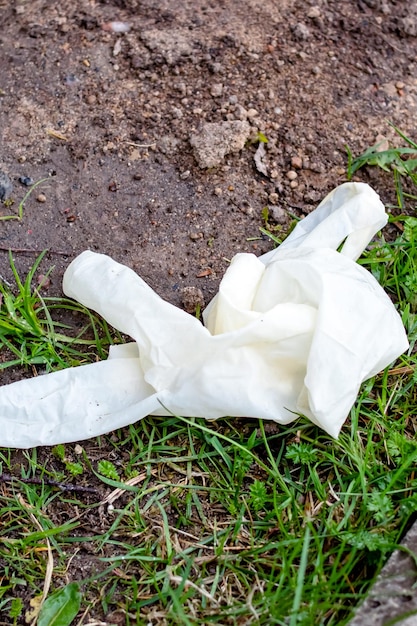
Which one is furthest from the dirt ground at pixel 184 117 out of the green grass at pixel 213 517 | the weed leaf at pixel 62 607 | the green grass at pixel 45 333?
the weed leaf at pixel 62 607

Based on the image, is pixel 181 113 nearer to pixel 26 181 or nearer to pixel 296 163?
pixel 296 163

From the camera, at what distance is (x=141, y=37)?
290cm

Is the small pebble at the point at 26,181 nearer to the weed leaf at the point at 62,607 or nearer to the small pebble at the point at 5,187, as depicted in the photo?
the small pebble at the point at 5,187

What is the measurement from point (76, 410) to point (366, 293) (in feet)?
3.06

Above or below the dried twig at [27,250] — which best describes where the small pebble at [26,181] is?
above

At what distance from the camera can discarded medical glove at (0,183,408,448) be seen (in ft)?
6.48

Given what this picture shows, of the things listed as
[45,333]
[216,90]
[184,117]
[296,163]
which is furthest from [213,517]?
[216,90]

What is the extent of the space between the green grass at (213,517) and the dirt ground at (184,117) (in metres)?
0.55

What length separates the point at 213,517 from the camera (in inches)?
77.5

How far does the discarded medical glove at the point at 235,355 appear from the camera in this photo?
1.98 metres

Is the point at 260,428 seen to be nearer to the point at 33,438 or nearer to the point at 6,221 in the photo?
the point at 33,438

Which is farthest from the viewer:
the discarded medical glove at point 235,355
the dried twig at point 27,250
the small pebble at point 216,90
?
the small pebble at point 216,90

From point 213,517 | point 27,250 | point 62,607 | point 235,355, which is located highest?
point 235,355

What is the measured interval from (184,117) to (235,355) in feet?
3.81
